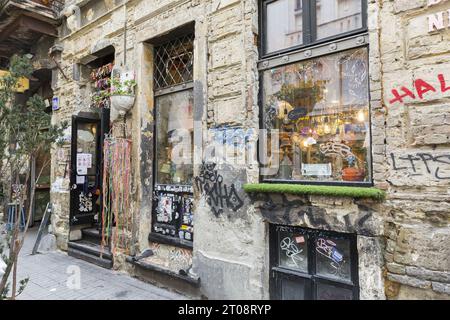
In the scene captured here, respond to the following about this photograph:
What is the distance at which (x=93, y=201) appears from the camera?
678 centimetres

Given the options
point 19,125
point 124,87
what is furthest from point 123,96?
point 19,125

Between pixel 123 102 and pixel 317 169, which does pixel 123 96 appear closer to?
pixel 123 102

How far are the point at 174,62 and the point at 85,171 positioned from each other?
10.3 feet

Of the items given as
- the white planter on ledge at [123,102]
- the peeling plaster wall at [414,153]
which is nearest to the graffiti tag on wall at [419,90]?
the peeling plaster wall at [414,153]

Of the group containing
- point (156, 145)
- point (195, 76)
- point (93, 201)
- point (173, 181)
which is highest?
point (195, 76)

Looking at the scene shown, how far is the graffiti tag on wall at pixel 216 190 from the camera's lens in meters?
3.97

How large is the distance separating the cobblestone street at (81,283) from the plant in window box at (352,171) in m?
2.75

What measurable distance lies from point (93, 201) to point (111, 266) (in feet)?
6.14

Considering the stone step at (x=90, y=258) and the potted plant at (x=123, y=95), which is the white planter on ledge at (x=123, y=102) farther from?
the stone step at (x=90, y=258)

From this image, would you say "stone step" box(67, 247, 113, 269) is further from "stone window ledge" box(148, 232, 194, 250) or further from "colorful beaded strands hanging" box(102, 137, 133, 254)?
"stone window ledge" box(148, 232, 194, 250)

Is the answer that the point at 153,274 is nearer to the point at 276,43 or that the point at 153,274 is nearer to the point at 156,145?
the point at 156,145

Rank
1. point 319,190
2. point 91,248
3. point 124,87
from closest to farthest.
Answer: point 319,190 → point 124,87 → point 91,248

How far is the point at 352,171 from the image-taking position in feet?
10.7
